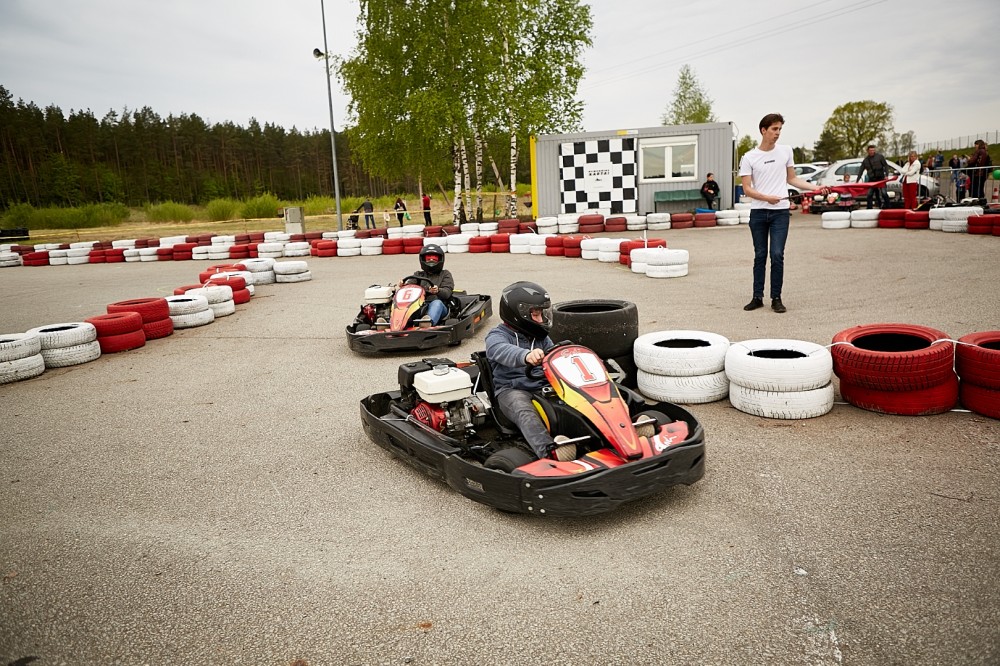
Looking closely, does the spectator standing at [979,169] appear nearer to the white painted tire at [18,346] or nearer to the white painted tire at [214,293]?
the white painted tire at [214,293]

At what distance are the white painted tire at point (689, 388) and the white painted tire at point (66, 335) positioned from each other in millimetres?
5146

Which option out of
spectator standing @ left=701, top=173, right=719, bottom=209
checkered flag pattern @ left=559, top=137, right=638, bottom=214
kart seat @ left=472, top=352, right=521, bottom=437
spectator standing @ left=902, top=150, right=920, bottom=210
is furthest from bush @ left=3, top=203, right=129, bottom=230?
kart seat @ left=472, top=352, right=521, bottom=437

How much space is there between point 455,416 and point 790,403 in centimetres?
188

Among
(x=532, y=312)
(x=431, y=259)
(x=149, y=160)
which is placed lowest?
(x=532, y=312)

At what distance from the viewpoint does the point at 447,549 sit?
254cm

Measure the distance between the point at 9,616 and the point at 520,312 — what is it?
2.38 m

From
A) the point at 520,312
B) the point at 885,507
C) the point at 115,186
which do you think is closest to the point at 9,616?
the point at 520,312

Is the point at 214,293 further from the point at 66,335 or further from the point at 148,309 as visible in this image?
the point at 66,335

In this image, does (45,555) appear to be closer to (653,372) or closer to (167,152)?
(653,372)

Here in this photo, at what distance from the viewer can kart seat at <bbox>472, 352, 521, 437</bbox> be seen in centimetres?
327

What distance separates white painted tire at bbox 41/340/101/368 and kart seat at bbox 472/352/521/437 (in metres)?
4.44

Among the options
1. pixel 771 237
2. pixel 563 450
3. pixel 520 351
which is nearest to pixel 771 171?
pixel 771 237

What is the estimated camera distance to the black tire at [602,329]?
167 inches

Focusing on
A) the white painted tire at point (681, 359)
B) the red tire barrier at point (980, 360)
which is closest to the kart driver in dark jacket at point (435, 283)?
the white painted tire at point (681, 359)
